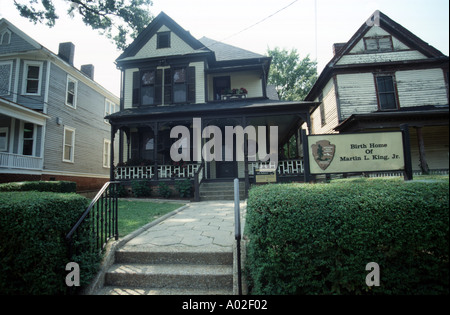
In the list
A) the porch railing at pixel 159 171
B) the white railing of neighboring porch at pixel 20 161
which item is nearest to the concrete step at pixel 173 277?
the porch railing at pixel 159 171

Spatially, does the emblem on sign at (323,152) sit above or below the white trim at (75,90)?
below

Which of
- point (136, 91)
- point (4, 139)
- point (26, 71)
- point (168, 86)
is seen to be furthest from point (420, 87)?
point (4, 139)

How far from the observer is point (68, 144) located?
1367cm

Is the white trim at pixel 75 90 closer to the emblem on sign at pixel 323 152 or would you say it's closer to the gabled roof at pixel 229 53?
the gabled roof at pixel 229 53

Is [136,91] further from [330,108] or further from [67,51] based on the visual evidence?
[330,108]

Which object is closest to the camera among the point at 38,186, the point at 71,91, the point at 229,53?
the point at 38,186

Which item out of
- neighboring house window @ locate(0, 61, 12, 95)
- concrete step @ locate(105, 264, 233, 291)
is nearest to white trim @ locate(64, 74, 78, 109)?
neighboring house window @ locate(0, 61, 12, 95)

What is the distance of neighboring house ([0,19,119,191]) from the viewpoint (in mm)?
10867

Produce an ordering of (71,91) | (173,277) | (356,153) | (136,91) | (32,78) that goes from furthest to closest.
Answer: (71,91), (136,91), (32,78), (356,153), (173,277)

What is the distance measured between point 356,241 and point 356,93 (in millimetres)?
12713

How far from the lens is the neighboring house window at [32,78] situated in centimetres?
1216

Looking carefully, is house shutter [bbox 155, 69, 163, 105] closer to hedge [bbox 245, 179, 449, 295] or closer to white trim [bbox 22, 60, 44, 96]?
white trim [bbox 22, 60, 44, 96]

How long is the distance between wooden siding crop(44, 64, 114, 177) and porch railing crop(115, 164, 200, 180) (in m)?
4.49
